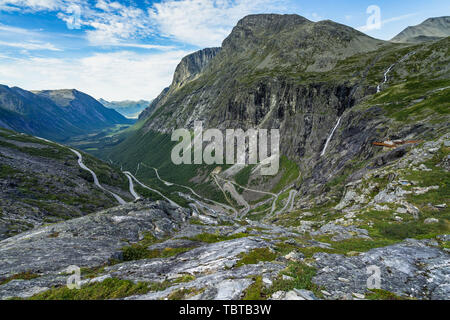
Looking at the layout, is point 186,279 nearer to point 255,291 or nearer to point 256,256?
point 255,291

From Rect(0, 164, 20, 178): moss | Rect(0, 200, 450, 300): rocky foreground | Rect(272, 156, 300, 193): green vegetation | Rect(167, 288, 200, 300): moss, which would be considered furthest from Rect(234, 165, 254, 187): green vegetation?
Rect(167, 288, 200, 300): moss

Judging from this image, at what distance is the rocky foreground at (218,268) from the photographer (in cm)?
1308

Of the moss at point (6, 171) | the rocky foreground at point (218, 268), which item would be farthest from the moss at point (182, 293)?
the moss at point (6, 171)

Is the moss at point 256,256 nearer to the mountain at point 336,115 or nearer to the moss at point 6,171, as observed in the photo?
the mountain at point 336,115

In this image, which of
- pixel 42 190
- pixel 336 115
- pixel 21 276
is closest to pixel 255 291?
pixel 21 276

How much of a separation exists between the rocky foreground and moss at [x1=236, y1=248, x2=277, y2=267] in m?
0.08

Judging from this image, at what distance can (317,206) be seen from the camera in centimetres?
6269

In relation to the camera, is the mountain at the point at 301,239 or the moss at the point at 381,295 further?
the mountain at the point at 301,239

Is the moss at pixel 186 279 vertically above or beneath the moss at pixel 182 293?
beneath

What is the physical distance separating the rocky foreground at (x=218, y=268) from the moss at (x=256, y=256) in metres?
0.08

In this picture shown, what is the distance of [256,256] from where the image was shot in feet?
63.3
